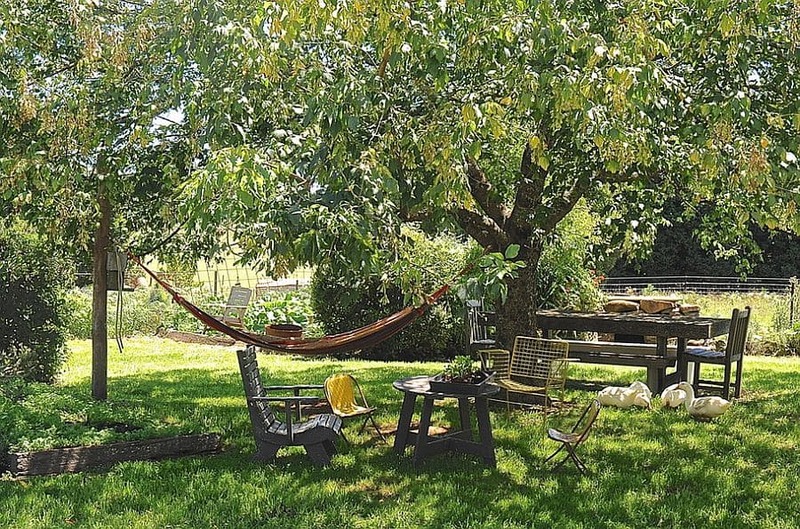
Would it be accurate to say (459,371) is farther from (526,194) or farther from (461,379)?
(526,194)

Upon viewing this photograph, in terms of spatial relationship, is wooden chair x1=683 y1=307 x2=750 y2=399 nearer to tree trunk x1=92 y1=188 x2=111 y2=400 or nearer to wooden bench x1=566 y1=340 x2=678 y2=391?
wooden bench x1=566 y1=340 x2=678 y2=391

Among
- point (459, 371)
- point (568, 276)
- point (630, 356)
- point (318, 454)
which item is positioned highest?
point (568, 276)

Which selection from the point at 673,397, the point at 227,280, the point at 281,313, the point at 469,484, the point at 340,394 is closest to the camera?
the point at 469,484

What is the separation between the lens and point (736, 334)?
738 centimetres

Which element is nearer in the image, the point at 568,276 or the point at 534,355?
the point at 534,355

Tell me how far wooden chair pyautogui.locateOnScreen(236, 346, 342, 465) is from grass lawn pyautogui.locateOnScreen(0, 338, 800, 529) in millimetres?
102

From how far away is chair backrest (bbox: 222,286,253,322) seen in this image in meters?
12.6

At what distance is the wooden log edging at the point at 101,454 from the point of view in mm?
4906

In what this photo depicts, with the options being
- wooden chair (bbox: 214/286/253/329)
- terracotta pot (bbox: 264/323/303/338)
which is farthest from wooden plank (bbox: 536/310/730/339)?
wooden chair (bbox: 214/286/253/329)

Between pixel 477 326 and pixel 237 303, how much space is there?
5.52 m

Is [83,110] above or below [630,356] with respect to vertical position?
above

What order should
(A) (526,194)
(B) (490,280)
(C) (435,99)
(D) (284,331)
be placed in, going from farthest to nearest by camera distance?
1. (D) (284,331)
2. (A) (526,194)
3. (C) (435,99)
4. (B) (490,280)

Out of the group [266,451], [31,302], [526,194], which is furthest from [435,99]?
[31,302]

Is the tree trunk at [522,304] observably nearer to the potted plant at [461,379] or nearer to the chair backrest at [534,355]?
the chair backrest at [534,355]
